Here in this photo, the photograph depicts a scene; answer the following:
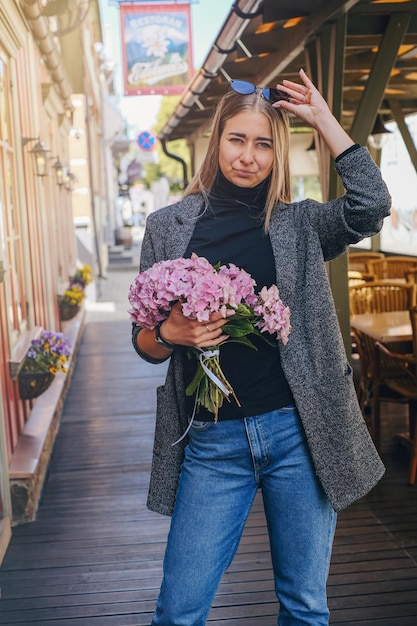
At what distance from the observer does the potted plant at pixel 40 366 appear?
469 cm

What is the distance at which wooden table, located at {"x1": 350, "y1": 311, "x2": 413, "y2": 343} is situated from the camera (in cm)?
475

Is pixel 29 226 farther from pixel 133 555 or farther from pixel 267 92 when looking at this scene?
pixel 267 92

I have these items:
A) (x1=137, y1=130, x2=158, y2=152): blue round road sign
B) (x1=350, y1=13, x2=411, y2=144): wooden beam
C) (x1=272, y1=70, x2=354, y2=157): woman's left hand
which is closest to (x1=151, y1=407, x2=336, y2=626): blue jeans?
(x1=272, y1=70, x2=354, y2=157): woman's left hand

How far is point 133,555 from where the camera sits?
375 centimetres

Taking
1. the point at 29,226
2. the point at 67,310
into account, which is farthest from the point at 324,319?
the point at 67,310

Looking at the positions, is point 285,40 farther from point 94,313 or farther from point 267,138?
point 94,313

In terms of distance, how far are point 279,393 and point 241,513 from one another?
319mm

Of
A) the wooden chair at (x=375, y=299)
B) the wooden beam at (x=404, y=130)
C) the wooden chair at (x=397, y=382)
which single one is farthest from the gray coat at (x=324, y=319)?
the wooden beam at (x=404, y=130)

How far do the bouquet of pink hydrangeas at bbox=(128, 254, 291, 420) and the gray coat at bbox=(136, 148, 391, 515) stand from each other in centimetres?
9

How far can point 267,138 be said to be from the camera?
78.6 inches

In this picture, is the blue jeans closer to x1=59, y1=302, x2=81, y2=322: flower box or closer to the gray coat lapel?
the gray coat lapel

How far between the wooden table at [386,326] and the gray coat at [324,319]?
→ 110 inches

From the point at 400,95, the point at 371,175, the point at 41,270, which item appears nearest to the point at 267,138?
the point at 371,175

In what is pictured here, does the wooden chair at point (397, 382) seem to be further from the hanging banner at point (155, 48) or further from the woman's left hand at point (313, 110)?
the hanging banner at point (155, 48)
